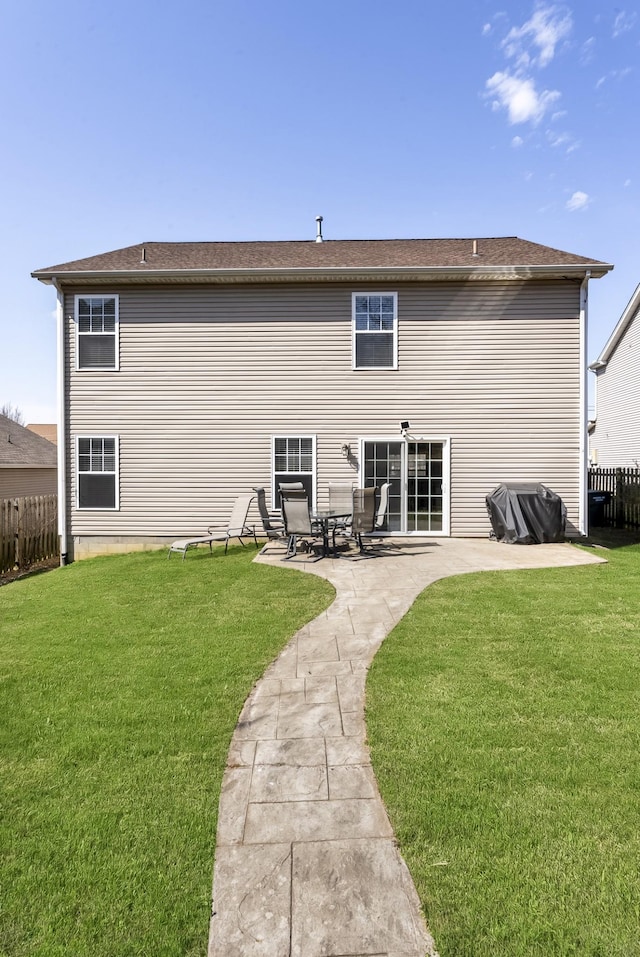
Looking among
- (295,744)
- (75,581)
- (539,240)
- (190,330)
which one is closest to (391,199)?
(539,240)

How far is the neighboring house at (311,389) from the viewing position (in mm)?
10359

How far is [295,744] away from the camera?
2.96 metres

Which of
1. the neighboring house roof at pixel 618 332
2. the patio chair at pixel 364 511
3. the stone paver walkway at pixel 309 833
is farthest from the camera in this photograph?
the neighboring house roof at pixel 618 332

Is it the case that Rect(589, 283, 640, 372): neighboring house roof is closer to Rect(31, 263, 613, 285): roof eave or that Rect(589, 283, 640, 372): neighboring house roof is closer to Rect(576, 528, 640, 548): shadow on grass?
Rect(576, 528, 640, 548): shadow on grass

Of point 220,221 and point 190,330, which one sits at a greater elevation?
point 220,221

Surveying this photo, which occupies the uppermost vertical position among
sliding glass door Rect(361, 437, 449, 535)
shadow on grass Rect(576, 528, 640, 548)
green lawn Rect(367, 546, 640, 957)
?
sliding glass door Rect(361, 437, 449, 535)

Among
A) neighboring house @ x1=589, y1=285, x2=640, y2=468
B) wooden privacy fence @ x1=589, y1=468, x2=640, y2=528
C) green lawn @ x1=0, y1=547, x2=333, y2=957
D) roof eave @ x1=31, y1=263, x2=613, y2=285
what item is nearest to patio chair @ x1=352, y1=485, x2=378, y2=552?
green lawn @ x1=0, y1=547, x2=333, y2=957

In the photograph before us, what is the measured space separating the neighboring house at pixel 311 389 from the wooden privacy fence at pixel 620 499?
4.18 metres

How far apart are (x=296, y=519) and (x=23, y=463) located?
14.3 metres

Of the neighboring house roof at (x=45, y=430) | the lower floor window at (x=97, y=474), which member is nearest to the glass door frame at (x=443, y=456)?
the lower floor window at (x=97, y=474)

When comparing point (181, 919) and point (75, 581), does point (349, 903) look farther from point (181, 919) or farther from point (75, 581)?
point (75, 581)

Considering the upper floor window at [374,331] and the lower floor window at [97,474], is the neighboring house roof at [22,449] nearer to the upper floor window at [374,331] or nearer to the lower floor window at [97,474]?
the lower floor window at [97,474]

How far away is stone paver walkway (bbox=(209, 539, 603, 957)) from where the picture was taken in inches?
66.8

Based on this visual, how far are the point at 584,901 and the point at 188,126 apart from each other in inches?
499
